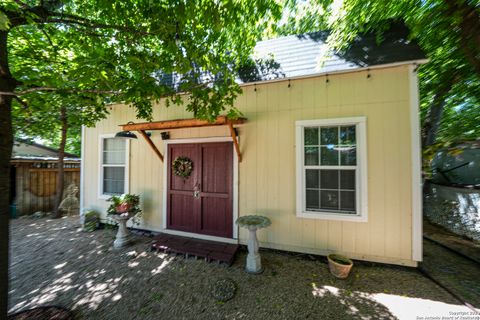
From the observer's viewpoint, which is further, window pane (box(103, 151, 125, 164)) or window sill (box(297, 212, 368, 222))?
window pane (box(103, 151, 125, 164))

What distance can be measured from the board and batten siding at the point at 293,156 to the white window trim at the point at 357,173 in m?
0.09

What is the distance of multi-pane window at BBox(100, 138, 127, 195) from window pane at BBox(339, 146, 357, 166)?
5.33 meters

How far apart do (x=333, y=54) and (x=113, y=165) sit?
602 centimetres

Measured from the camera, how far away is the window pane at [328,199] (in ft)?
11.2

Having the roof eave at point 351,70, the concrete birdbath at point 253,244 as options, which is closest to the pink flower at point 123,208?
the concrete birdbath at point 253,244

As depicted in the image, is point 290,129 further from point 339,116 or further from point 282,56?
point 282,56

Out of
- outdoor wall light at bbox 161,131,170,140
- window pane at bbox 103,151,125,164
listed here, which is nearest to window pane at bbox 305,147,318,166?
outdoor wall light at bbox 161,131,170,140

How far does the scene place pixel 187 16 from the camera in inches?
84.4

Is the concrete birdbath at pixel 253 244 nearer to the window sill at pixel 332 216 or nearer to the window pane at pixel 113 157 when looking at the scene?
the window sill at pixel 332 216

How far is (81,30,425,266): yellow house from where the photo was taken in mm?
3047

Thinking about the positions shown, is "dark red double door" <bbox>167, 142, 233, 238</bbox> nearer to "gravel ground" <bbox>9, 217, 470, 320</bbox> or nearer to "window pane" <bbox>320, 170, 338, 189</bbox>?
"gravel ground" <bbox>9, 217, 470, 320</bbox>

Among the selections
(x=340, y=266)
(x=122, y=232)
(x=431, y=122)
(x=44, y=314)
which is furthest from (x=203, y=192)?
(x=431, y=122)

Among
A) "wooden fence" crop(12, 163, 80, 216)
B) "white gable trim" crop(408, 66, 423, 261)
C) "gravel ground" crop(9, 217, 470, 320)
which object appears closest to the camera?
"gravel ground" crop(9, 217, 470, 320)

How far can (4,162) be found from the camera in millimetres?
1734
